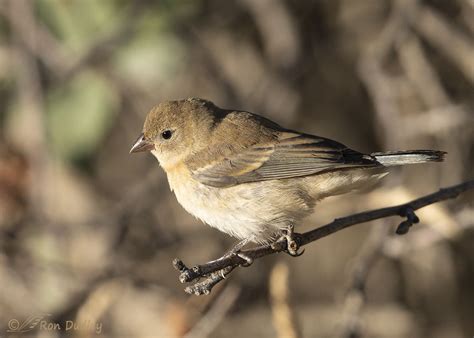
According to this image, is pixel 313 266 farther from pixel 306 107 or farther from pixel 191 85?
pixel 191 85

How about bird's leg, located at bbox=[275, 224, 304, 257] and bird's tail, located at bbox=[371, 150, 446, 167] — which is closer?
bird's leg, located at bbox=[275, 224, 304, 257]

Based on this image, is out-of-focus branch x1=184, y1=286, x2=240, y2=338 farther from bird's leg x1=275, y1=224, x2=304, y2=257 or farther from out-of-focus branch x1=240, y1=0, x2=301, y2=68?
out-of-focus branch x1=240, y1=0, x2=301, y2=68

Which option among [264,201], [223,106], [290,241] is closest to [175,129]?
[264,201]

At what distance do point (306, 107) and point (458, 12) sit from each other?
61.5 inches

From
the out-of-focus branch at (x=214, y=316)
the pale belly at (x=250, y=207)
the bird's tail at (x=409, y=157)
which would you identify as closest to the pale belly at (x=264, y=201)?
the pale belly at (x=250, y=207)

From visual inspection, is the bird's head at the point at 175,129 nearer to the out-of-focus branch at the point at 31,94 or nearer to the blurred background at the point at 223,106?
the blurred background at the point at 223,106

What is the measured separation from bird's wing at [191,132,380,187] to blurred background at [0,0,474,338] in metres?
0.80

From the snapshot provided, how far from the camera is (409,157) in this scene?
3502 millimetres

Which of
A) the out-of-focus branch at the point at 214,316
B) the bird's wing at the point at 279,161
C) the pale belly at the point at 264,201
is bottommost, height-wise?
the out-of-focus branch at the point at 214,316

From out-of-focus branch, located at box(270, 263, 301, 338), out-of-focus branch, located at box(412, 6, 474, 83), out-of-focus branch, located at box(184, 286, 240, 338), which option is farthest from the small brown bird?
out-of-focus branch, located at box(412, 6, 474, 83)

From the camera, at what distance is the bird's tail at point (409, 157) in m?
3.43

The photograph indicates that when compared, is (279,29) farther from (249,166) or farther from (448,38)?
(249,166)

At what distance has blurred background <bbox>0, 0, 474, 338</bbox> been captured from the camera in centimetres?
500

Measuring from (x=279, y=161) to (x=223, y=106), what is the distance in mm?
2192
